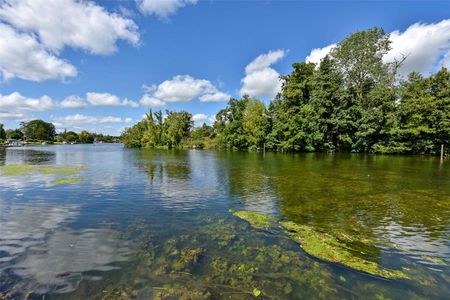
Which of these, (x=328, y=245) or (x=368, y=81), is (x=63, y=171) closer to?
(x=328, y=245)

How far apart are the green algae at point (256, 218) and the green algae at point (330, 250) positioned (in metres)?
0.66

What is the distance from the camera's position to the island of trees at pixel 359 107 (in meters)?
41.2

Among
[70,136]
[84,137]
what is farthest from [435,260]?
[84,137]

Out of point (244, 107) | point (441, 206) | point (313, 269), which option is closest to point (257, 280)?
point (313, 269)

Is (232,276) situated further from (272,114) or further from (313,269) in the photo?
(272,114)

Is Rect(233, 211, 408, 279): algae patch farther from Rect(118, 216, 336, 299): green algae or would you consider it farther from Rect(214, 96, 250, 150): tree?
Rect(214, 96, 250, 150): tree

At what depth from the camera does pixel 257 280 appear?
5.34 meters

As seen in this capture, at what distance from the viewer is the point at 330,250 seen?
6.70 metres

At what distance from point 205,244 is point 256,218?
2955 millimetres

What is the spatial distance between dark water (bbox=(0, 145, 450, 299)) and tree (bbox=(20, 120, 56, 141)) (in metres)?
176

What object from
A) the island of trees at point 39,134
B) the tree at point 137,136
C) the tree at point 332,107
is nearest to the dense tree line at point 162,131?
the tree at point 137,136

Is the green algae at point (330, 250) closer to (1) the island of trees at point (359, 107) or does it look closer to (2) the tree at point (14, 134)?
(1) the island of trees at point (359, 107)

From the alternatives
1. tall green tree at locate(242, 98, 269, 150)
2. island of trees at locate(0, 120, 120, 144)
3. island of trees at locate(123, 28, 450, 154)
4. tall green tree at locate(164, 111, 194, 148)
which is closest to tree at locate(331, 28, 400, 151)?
island of trees at locate(123, 28, 450, 154)

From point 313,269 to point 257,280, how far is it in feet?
4.75
